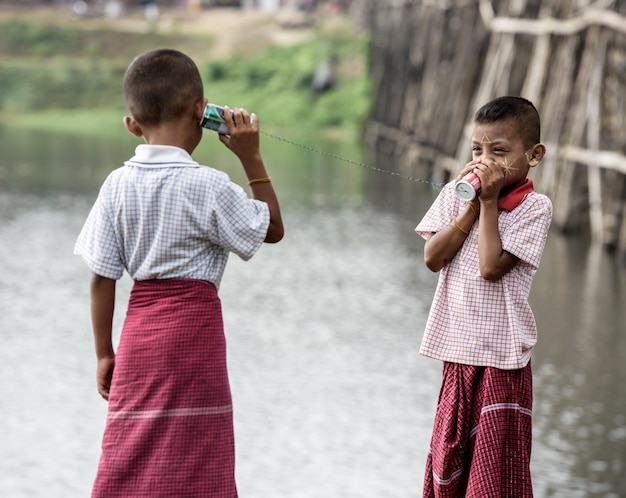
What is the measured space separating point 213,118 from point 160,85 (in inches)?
6.0

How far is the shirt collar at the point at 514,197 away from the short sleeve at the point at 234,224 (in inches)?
24.8

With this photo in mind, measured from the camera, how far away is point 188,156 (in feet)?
10.3

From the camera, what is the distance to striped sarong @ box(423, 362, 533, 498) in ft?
10.3

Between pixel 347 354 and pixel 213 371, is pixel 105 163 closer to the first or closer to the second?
pixel 347 354

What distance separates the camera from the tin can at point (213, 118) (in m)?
3.10

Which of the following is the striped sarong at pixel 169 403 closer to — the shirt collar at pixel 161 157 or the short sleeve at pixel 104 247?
the short sleeve at pixel 104 247

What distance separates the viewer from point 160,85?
10.1ft

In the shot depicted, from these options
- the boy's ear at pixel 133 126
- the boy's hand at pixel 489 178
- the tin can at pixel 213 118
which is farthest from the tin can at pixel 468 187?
the boy's ear at pixel 133 126

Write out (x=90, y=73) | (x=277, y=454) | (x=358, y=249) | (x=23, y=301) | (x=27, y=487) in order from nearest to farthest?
1. (x=27, y=487)
2. (x=277, y=454)
3. (x=23, y=301)
4. (x=358, y=249)
5. (x=90, y=73)

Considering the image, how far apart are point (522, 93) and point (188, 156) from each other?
1255 centimetres

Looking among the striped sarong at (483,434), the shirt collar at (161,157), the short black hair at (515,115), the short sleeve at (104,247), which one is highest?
the short black hair at (515,115)

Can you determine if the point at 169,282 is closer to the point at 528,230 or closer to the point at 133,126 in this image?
the point at 133,126

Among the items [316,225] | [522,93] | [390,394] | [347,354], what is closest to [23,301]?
[347,354]

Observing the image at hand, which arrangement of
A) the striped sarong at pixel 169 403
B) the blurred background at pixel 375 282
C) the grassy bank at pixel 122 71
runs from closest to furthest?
the striped sarong at pixel 169 403 < the blurred background at pixel 375 282 < the grassy bank at pixel 122 71
